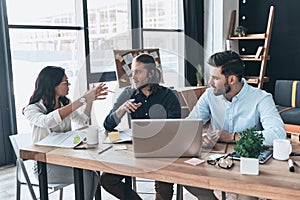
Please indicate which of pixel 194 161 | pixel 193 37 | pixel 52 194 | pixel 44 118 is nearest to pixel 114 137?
pixel 44 118

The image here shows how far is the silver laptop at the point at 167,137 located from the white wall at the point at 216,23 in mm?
3847

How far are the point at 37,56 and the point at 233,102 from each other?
2.50 meters

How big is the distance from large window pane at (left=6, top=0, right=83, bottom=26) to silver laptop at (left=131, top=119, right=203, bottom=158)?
8.24 ft

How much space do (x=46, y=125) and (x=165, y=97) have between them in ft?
2.57

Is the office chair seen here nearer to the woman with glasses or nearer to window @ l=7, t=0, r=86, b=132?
the woman with glasses

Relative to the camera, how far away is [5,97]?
3357 millimetres

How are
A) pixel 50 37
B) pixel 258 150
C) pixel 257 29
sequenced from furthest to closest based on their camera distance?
1. pixel 257 29
2. pixel 50 37
3. pixel 258 150

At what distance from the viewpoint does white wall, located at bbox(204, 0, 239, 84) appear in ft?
17.3

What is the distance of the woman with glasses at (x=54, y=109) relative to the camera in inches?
74.2

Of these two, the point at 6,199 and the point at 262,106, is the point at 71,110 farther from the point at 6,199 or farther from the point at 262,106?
the point at 6,199

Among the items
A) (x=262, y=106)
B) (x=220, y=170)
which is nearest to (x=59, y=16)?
(x=262, y=106)

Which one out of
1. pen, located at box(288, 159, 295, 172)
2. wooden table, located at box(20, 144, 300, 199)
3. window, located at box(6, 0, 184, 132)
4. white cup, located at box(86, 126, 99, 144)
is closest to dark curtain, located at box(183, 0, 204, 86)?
window, located at box(6, 0, 184, 132)

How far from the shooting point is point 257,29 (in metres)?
5.39

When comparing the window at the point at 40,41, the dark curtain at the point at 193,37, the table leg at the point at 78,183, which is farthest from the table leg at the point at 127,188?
the dark curtain at the point at 193,37
